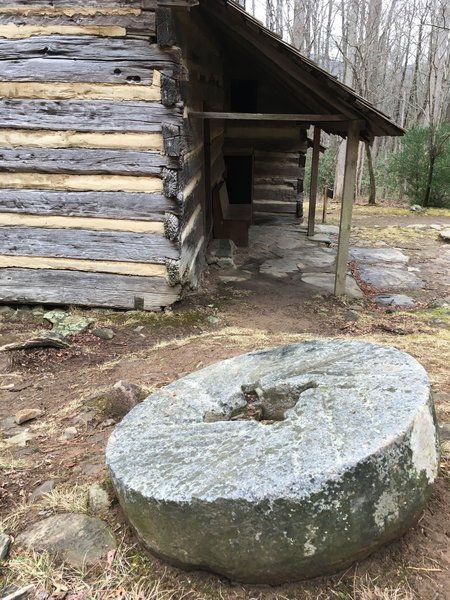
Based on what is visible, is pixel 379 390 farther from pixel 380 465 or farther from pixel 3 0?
pixel 3 0

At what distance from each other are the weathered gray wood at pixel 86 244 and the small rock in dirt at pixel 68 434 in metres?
2.82

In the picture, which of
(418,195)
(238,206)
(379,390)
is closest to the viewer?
(379,390)

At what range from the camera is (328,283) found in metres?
7.99

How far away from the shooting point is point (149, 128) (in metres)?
5.64

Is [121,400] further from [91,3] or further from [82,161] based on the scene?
[91,3]

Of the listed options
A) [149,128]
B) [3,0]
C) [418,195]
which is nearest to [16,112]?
[3,0]

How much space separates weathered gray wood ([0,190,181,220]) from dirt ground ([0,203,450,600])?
1.26 m

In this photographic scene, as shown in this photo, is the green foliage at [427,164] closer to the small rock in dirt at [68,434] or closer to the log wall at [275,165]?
the log wall at [275,165]

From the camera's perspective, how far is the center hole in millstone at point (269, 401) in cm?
280

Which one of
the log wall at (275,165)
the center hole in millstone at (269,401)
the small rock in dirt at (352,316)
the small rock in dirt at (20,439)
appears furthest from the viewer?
the log wall at (275,165)

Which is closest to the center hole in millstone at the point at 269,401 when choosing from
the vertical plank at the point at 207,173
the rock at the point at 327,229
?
the vertical plank at the point at 207,173

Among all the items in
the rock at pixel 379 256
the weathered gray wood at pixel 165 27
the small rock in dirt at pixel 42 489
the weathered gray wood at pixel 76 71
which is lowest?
the rock at pixel 379 256

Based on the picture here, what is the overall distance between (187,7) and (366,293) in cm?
467

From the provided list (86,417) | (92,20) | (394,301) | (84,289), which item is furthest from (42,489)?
(394,301)
